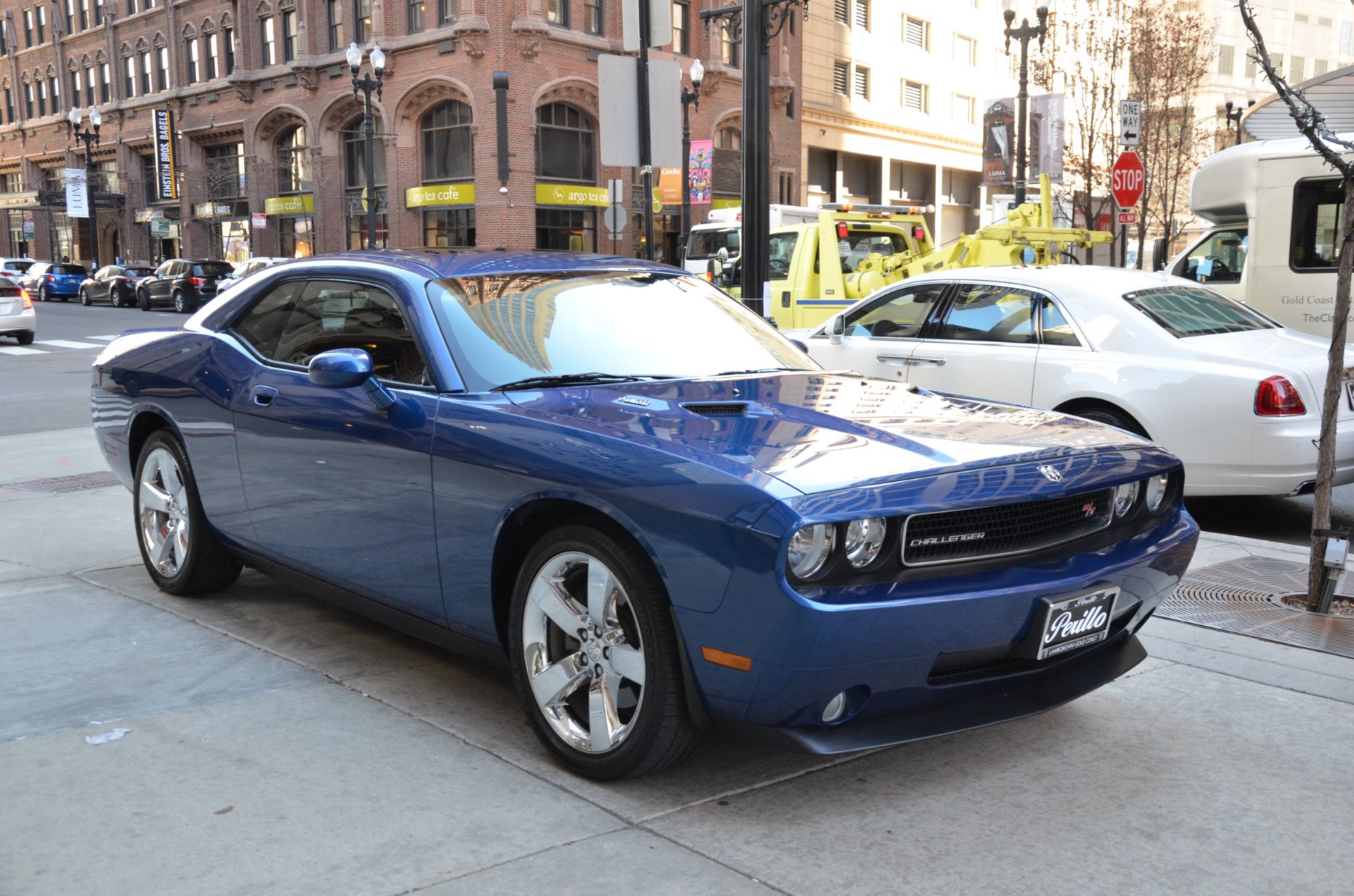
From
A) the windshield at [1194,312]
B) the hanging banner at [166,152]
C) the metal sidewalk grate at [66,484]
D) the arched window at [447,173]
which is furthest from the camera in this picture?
the hanging banner at [166,152]

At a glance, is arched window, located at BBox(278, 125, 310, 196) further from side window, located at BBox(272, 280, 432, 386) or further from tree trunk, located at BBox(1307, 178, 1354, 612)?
tree trunk, located at BBox(1307, 178, 1354, 612)

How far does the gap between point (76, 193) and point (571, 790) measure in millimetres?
60018

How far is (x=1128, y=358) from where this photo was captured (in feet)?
25.0

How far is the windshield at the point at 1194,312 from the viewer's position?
7.79 metres

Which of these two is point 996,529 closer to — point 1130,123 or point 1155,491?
point 1155,491

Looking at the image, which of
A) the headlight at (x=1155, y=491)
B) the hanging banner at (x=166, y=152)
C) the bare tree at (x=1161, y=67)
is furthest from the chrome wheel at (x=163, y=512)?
the hanging banner at (x=166, y=152)

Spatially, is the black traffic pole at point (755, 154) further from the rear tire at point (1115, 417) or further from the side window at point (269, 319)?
the side window at point (269, 319)

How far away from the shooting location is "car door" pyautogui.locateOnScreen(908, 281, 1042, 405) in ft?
26.6

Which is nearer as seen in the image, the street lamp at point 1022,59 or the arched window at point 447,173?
the street lamp at point 1022,59

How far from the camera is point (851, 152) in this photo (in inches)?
2144

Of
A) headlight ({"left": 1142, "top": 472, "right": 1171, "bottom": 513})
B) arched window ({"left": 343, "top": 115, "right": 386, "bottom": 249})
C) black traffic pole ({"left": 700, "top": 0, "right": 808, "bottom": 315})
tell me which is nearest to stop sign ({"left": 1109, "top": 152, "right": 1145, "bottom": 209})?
black traffic pole ({"left": 700, "top": 0, "right": 808, "bottom": 315})

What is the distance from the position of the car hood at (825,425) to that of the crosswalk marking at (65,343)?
2347cm

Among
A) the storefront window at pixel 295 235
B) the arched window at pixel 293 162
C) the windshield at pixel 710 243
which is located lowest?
the windshield at pixel 710 243

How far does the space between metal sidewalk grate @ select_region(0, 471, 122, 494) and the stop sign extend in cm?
1268
